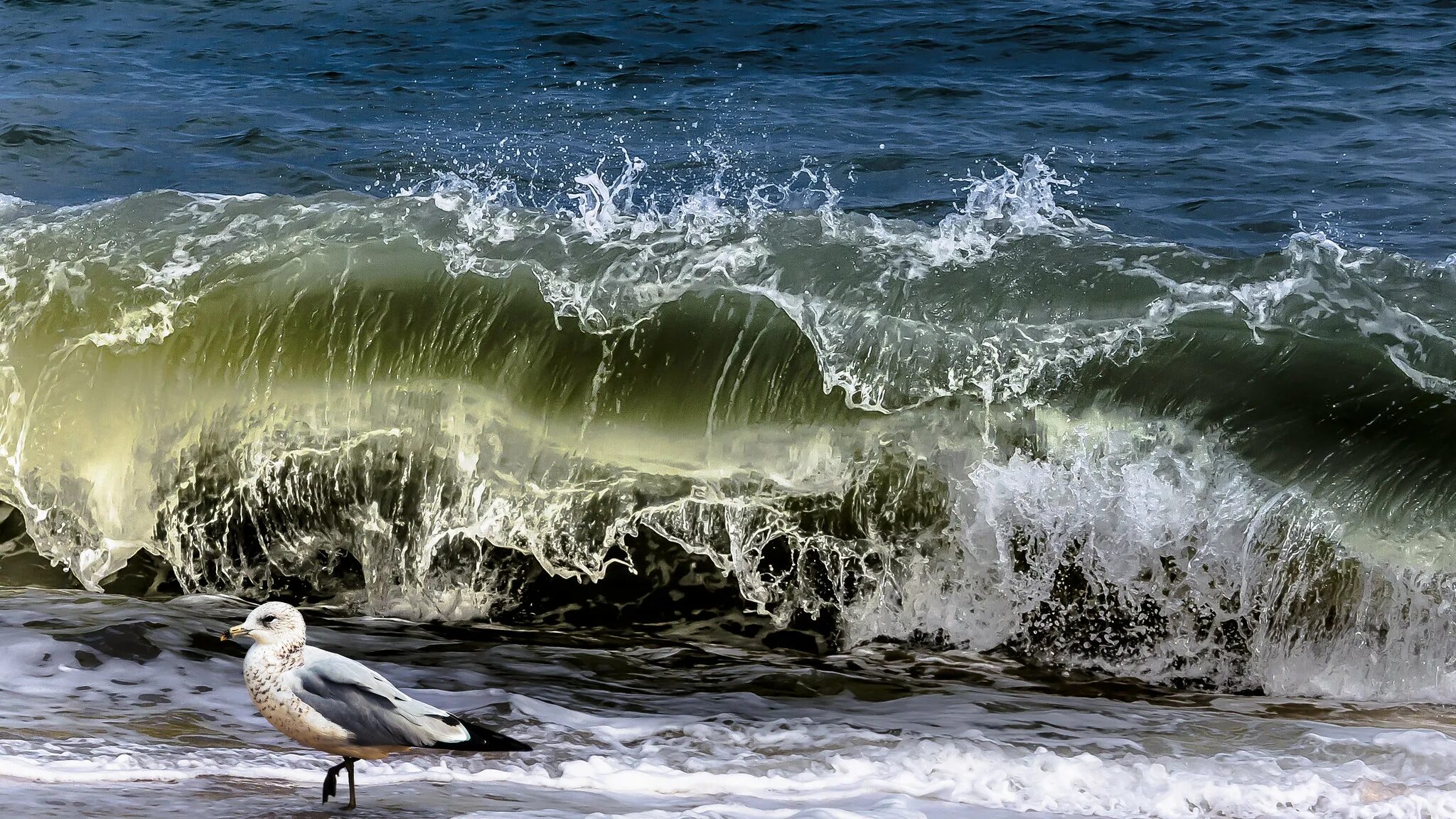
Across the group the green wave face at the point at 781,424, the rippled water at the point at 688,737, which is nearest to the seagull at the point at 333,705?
the rippled water at the point at 688,737

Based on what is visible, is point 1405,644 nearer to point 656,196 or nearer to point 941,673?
point 941,673

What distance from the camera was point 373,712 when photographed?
9.22ft

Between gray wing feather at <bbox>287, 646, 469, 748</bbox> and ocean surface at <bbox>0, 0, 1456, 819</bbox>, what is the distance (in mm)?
298

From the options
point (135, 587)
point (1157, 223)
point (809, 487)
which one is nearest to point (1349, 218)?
point (1157, 223)

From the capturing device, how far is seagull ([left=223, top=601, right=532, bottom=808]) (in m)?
2.80

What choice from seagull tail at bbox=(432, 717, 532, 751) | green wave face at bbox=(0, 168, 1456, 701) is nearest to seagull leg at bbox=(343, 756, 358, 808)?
seagull tail at bbox=(432, 717, 532, 751)

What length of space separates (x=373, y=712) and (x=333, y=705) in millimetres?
77

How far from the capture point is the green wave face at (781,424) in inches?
180

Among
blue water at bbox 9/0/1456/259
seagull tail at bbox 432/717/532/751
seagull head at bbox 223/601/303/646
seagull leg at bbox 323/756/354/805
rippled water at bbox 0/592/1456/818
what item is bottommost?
rippled water at bbox 0/592/1456/818

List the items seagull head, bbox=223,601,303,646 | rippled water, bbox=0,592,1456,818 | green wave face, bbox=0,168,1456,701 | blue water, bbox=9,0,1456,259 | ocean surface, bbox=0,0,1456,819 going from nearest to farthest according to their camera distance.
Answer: seagull head, bbox=223,601,303,646 → rippled water, bbox=0,592,1456,818 → ocean surface, bbox=0,0,1456,819 → green wave face, bbox=0,168,1456,701 → blue water, bbox=9,0,1456,259

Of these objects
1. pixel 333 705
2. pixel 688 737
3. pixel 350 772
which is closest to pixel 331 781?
pixel 350 772

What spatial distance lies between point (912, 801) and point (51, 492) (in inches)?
140

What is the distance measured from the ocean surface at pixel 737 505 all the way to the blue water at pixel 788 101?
273 cm

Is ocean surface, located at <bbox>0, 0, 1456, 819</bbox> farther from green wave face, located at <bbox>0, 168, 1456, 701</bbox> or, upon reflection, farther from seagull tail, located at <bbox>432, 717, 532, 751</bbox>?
seagull tail, located at <bbox>432, 717, 532, 751</bbox>
